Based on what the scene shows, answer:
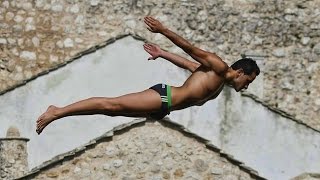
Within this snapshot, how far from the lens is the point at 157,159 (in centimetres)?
1498

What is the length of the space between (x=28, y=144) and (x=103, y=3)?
3537mm

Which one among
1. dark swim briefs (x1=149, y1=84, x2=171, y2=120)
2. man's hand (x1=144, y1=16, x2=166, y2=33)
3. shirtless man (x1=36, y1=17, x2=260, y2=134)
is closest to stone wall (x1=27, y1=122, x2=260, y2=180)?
shirtless man (x1=36, y1=17, x2=260, y2=134)

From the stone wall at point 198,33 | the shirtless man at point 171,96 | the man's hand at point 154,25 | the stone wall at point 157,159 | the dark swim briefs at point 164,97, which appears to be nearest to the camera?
the man's hand at point 154,25

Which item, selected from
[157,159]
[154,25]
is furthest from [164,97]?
[157,159]

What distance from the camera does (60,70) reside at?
1697cm

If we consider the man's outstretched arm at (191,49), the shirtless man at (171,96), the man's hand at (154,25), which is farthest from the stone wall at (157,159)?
the man's hand at (154,25)

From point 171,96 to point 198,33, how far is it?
9.58m

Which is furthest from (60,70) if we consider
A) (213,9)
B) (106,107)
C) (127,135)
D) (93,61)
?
(106,107)

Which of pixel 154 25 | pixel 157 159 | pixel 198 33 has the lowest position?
pixel 157 159

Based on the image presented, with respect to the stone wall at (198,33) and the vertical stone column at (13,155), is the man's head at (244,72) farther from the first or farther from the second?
the stone wall at (198,33)

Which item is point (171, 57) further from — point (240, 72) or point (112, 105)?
point (112, 105)

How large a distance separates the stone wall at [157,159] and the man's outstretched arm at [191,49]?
4.85 meters

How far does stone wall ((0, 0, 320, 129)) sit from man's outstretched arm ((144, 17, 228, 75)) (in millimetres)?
9120

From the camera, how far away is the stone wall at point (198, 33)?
1928 cm
